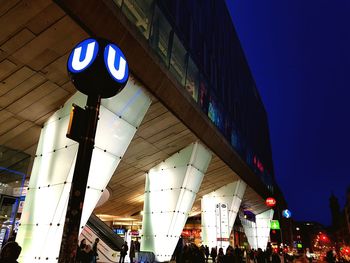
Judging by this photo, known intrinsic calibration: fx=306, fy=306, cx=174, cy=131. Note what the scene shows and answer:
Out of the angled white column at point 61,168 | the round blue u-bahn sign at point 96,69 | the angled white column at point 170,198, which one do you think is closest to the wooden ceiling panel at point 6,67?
the angled white column at point 61,168

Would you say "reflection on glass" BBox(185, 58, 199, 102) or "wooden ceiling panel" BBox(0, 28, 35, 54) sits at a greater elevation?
"reflection on glass" BBox(185, 58, 199, 102)

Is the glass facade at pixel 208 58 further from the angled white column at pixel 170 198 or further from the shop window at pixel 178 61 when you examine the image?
the angled white column at pixel 170 198

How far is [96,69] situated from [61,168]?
7534mm

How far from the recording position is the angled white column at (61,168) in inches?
417

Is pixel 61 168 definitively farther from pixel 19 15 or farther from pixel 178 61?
pixel 178 61

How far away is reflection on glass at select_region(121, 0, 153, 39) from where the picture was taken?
13.1 metres

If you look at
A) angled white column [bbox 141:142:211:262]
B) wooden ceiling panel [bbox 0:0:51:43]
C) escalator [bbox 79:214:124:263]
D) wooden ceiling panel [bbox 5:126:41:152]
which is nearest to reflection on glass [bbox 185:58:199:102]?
angled white column [bbox 141:142:211:262]

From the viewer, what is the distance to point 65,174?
11039 mm

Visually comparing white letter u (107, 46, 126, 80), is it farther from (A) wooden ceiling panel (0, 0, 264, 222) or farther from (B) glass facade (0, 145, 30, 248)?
(B) glass facade (0, 145, 30, 248)

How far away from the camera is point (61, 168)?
444 inches

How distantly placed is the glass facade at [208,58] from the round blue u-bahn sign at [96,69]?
8.26 meters

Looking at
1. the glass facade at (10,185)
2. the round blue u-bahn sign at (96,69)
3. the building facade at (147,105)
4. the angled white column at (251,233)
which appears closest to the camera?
the round blue u-bahn sign at (96,69)

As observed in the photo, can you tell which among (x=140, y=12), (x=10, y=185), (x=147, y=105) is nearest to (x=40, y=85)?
(x=147, y=105)

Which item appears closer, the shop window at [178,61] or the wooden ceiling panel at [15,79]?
the wooden ceiling panel at [15,79]
